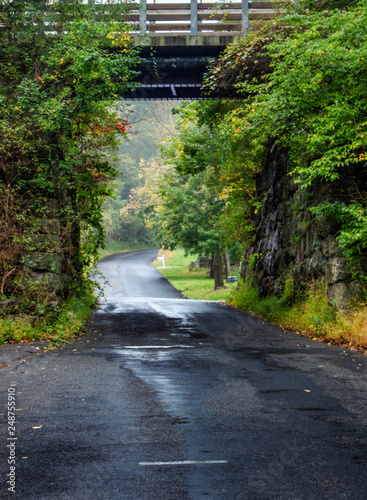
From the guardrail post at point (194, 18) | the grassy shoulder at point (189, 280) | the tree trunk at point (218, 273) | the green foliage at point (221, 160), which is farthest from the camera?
the tree trunk at point (218, 273)

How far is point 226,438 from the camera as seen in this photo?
4676 mm

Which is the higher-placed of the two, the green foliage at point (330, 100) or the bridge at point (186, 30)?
the bridge at point (186, 30)

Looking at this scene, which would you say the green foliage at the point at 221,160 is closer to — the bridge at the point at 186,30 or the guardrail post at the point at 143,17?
the bridge at the point at 186,30

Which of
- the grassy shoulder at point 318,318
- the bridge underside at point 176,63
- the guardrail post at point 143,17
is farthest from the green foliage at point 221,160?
the grassy shoulder at point 318,318

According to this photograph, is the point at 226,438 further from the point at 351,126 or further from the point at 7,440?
the point at 351,126

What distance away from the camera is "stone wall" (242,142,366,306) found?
11.6m

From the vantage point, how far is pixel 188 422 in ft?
16.9

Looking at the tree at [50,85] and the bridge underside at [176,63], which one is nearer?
the tree at [50,85]

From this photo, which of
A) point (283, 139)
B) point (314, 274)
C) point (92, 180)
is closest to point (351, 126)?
point (283, 139)

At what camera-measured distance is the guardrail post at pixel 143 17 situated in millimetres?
13594

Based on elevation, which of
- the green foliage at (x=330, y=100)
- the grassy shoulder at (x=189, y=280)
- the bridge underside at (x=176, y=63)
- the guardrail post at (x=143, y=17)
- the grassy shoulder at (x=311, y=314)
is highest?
the guardrail post at (x=143, y=17)

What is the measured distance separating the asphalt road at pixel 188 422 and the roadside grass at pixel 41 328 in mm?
731

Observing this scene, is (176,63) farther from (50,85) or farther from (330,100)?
(330,100)

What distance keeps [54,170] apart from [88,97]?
2.12 meters
